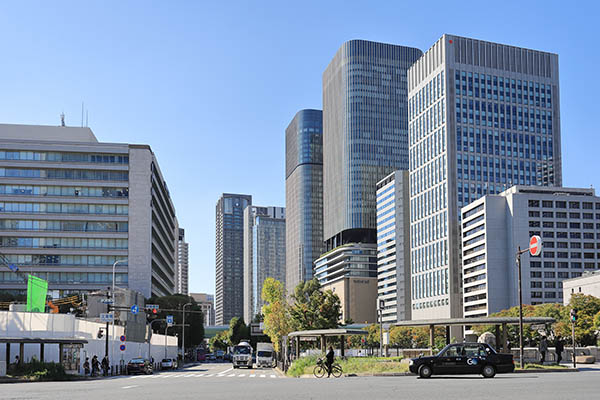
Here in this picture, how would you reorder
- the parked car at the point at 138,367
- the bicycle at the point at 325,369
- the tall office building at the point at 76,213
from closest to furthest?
the bicycle at the point at 325,369
the parked car at the point at 138,367
the tall office building at the point at 76,213

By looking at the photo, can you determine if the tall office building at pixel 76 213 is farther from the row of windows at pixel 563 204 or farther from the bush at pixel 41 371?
the row of windows at pixel 563 204

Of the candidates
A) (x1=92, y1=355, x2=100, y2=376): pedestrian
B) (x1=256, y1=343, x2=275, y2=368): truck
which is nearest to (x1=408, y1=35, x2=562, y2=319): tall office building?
(x1=256, y1=343, x2=275, y2=368): truck

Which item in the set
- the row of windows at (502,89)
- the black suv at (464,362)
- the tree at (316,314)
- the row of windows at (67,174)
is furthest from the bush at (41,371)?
the row of windows at (502,89)

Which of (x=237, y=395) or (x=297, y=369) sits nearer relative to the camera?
(x=237, y=395)

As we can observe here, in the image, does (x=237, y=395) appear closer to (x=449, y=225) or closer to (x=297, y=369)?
(x=297, y=369)

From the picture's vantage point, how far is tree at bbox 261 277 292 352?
9756cm

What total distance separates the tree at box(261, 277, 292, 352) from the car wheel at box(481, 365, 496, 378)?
65639 millimetres

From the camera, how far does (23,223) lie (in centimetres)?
12331

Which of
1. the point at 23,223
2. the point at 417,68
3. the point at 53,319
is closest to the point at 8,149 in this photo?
the point at 23,223

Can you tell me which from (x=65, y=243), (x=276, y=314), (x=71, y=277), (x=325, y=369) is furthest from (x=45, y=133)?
(x=325, y=369)

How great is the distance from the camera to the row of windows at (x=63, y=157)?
126 metres

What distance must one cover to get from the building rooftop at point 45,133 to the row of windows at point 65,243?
2045 centimetres

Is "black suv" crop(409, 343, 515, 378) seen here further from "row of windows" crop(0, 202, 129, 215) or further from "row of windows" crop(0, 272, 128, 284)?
"row of windows" crop(0, 202, 129, 215)

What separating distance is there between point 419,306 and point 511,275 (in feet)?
129
